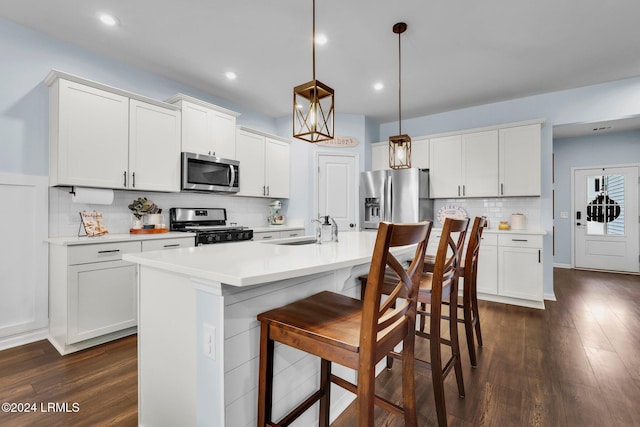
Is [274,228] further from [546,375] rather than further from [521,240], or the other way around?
[546,375]

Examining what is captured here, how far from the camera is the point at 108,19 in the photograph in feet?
8.27

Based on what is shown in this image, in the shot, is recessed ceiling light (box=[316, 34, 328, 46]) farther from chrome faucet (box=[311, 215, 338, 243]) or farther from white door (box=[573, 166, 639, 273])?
white door (box=[573, 166, 639, 273])

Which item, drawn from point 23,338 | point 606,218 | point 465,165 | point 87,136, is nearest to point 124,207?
point 87,136

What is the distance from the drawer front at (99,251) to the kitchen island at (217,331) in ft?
4.52

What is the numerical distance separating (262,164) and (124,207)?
1.87m

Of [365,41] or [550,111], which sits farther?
[550,111]

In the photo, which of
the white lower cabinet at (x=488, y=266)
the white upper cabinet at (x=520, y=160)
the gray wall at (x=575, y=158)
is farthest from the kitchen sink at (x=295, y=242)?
the gray wall at (x=575, y=158)

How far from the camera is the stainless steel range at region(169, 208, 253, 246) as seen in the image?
3389 millimetres

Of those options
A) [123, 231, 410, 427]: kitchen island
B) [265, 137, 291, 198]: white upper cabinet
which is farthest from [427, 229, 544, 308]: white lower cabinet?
[123, 231, 410, 427]: kitchen island

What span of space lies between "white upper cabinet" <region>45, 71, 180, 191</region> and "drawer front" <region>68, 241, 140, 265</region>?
0.59 meters

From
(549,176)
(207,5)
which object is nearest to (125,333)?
(207,5)

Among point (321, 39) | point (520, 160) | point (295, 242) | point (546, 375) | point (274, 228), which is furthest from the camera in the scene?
point (274, 228)

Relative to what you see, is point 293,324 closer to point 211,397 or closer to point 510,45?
point 211,397

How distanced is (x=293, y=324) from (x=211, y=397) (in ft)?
1.39
